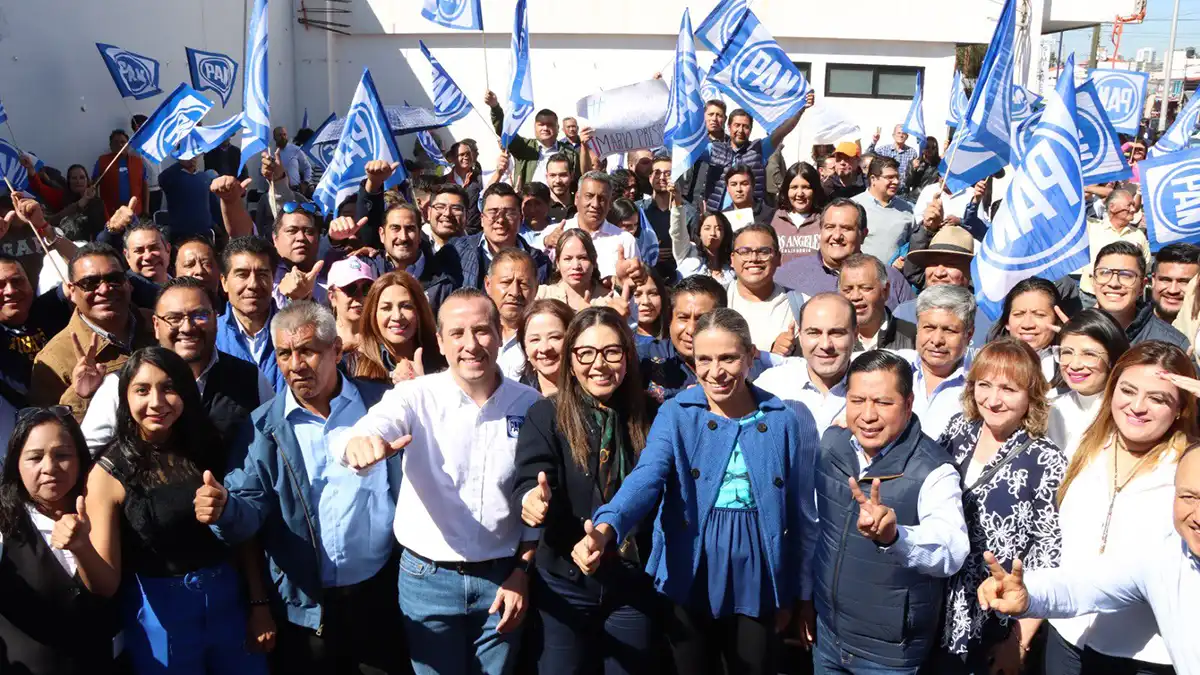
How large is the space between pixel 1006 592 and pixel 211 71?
10.2 m

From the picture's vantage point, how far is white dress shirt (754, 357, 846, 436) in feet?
13.7

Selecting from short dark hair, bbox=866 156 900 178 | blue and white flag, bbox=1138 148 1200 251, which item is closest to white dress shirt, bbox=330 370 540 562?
blue and white flag, bbox=1138 148 1200 251

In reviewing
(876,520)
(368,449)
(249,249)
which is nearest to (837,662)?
(876,520)

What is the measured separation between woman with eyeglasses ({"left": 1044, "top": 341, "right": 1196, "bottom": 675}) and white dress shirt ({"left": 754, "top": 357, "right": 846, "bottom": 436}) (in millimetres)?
913

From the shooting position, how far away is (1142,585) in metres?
3.12

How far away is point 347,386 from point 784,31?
16.6m

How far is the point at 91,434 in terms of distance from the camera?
A: 12.3 feet

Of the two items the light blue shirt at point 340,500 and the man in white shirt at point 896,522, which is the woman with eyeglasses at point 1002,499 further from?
the light blue shirt at point 340,500

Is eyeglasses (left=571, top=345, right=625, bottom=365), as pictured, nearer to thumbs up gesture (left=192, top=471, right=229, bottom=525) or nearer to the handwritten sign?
thumbs up gesture (left=192, top=471, right=229, bottom=525)

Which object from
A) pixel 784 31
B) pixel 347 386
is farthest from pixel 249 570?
pixel 784 31

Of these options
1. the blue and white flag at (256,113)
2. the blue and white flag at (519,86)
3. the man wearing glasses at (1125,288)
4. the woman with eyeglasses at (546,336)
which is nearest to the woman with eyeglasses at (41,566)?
the woman with eyeglasses at (546,336)

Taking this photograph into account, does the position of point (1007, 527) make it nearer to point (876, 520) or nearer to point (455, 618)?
point (876, 520)

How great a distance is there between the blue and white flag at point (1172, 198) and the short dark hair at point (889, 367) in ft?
10.6

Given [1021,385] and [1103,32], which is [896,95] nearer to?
[1021,385]
